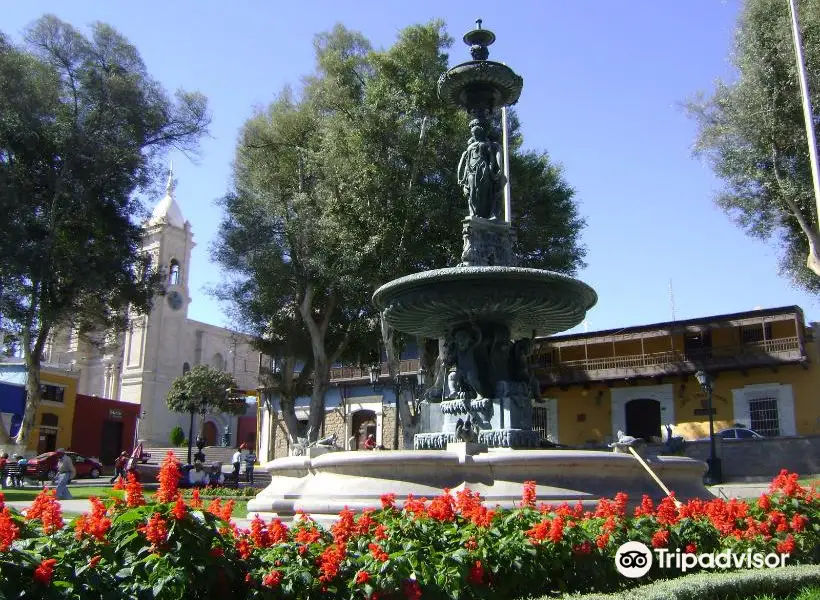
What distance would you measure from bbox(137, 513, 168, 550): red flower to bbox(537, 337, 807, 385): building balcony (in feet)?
79.7

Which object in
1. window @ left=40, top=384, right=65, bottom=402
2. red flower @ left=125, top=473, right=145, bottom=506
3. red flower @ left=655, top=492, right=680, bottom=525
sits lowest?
red flower @ left=655, top=492, right=680, bottom=525

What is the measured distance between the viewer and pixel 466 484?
6035 mm

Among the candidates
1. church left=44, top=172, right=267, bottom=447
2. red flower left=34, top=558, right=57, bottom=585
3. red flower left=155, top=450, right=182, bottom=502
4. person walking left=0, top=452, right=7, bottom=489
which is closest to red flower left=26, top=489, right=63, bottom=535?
red flower left=155, top=450, right=182, bottom=502

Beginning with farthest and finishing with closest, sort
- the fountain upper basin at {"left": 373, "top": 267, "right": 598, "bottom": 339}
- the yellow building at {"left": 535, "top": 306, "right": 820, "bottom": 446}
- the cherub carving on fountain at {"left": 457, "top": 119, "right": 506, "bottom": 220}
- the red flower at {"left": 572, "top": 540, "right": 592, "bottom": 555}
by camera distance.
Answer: the yellow building at {"left": 535, "top": 306, "right": 820, "bottom": 446}
the cherub carving on fountain at {"left": 457, "top": 119, "right": 506, "bottom": 220}
the fountain upper basin at {"left": 373, "top": 267, "right": 598, "bottom": 339}
the red flower at {"left": 572, "top": 540, "right": 592, "bottom": 555}

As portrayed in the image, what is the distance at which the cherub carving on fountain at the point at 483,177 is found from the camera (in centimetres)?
921

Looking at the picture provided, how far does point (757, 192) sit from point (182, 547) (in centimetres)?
1834

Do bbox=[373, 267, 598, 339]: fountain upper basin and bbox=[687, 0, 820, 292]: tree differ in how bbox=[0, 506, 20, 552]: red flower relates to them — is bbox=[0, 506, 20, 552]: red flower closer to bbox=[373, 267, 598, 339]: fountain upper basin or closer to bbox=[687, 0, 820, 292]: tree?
bbox=[373, 267, 598, 339]: fountain upper basin

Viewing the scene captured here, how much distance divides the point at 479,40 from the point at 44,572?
8.64 m

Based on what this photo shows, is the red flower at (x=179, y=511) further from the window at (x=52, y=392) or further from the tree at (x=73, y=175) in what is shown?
the window at (x=52, y=392)

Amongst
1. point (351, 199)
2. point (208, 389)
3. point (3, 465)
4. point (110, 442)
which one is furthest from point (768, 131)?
point (110, 442)

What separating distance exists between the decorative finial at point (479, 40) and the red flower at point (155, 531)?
800 centimetres

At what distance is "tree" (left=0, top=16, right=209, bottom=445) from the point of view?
1695 cm

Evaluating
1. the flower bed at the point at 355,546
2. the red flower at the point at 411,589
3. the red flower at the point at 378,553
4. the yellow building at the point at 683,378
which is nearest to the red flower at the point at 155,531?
the flower bed at the point at 355,546

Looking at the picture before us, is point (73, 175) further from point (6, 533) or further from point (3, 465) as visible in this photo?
point (6, 533)
